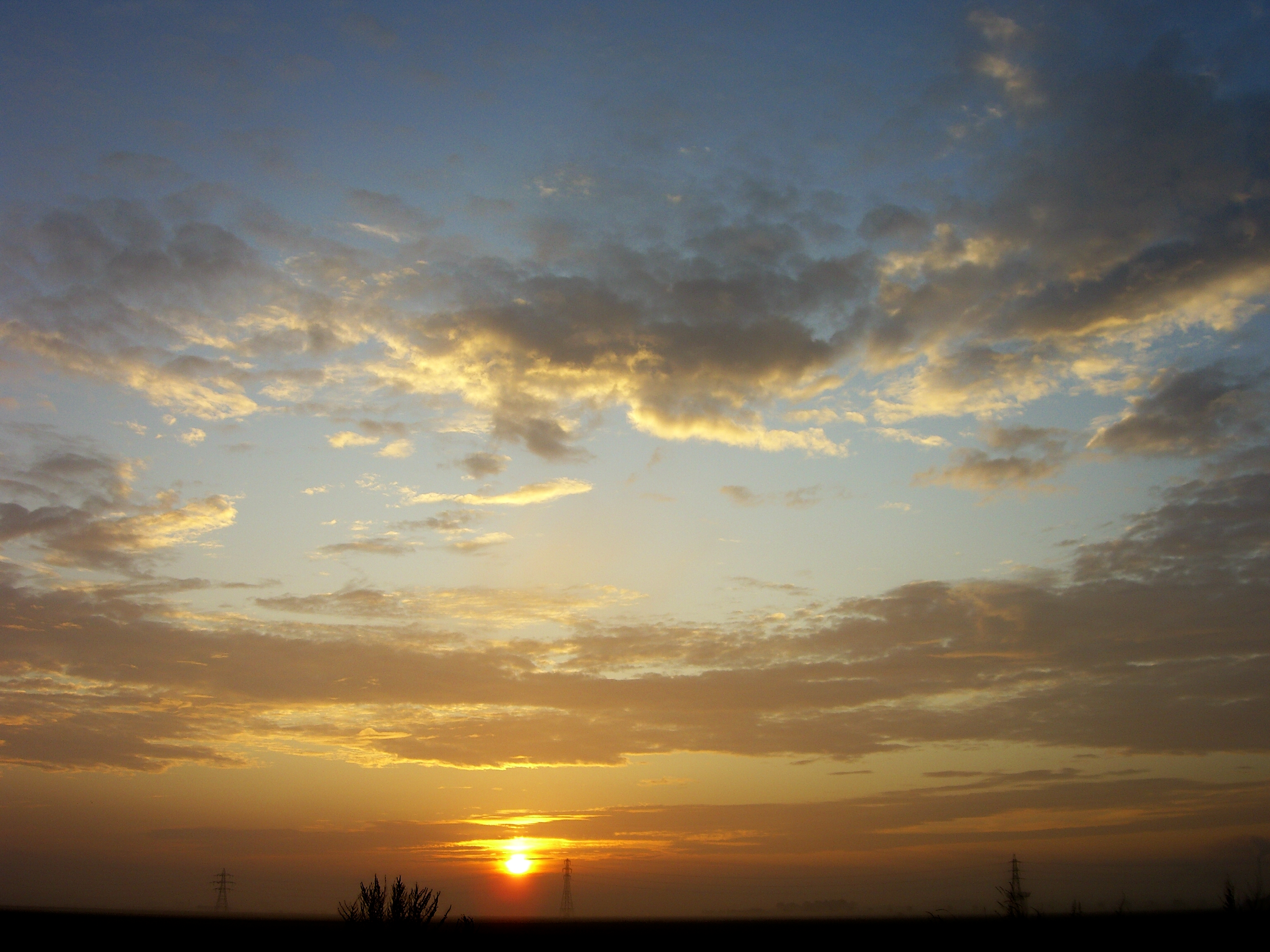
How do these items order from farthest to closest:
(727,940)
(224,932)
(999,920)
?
(224,932), (727,940), (999,920)

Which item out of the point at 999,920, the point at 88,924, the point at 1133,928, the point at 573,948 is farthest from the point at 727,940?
the point at 88,924

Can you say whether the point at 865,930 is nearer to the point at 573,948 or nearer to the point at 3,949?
the point at 573,948

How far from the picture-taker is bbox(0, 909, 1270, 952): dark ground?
2878 centimetres

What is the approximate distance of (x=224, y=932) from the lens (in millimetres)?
118062

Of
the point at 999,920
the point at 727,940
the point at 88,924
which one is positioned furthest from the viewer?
the point at 88,924

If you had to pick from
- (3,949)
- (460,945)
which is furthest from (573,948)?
(460,945)

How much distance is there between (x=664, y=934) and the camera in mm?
122750

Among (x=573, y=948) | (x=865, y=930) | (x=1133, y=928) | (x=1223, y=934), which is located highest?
(x=1223, y=934)

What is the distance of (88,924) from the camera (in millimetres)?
131750

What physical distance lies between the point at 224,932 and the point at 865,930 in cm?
9104

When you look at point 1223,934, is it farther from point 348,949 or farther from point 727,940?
point 727,940

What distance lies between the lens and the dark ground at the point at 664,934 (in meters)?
28.8

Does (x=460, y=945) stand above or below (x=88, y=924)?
above

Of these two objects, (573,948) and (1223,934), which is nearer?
(1223,934)
